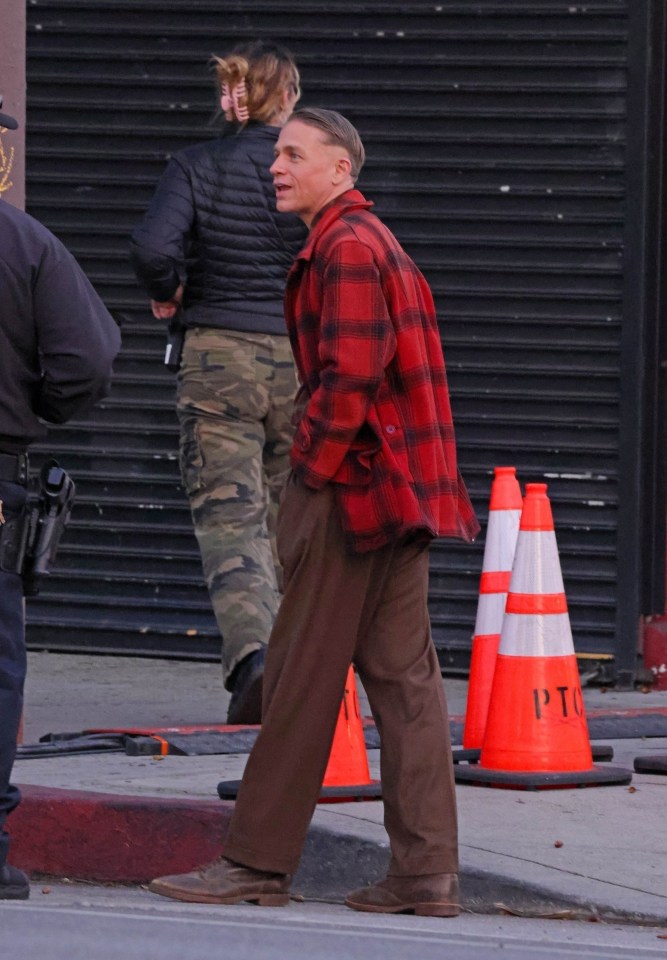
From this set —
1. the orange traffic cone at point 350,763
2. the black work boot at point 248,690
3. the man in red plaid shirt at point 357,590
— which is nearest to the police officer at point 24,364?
the man in red plaid shirt at point 357,590

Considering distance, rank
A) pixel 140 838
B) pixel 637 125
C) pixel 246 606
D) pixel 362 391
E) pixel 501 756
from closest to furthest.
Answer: pixel 362 391 → pixel 140 838 → pixel 501 756 → pixel 246 606 → pixel 637 125

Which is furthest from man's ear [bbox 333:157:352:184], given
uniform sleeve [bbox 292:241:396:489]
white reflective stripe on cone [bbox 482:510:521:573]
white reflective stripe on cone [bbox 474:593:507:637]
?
white reflective stripe on cone [bbox 474:593:507:637]

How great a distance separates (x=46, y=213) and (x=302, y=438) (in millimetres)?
4805

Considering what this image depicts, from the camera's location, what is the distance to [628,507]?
28.7ft

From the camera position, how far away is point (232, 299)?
723cm

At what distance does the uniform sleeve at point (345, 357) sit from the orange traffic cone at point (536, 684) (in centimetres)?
150

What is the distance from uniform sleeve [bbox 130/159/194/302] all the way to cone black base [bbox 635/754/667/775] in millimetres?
2352

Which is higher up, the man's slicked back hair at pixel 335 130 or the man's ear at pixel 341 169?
the man's slicked back hair at pixel 335 130

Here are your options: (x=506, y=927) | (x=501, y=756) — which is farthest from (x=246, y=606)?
(x=506, y=927)

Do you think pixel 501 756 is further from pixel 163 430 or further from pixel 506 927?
pixel 163 430

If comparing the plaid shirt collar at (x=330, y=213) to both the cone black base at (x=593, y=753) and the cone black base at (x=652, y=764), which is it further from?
the cone black base at (x=652, y=764)

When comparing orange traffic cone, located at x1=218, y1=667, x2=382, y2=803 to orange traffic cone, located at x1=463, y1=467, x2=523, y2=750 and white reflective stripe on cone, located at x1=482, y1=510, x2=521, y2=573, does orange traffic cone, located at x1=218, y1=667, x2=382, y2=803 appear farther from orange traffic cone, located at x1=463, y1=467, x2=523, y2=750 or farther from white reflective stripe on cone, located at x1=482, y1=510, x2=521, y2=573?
white reflective stripe on cone, located at x1=482, y1=510, x2=521, y2=573

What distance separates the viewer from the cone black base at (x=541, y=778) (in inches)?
236

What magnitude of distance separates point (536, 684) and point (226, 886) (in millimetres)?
1591
